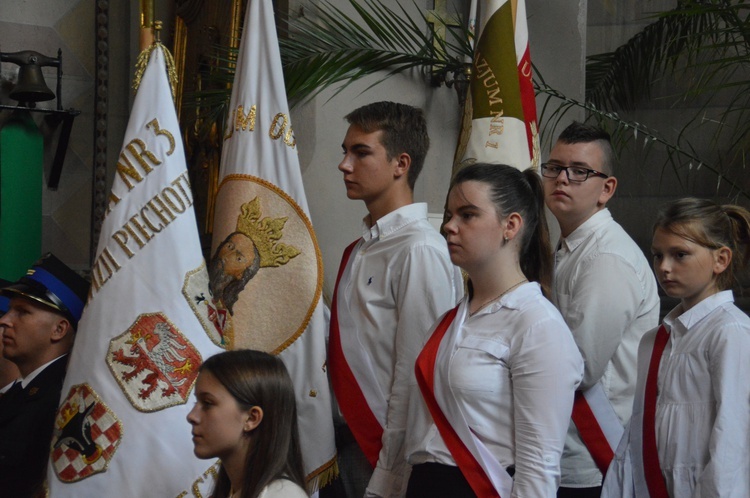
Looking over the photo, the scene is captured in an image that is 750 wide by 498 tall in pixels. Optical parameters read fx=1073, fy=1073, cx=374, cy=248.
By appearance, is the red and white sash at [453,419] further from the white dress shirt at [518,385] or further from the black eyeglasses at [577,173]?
the black eyeglasses at [577,173]

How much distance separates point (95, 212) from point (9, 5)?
3.15 feet

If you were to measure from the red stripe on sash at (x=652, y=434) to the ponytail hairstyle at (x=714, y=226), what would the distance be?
9.7 inches

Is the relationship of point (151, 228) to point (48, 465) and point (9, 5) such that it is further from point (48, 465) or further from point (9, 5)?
point (9, 5)

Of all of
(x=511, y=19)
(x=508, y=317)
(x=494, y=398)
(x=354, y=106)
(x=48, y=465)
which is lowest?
(x=48, y=465)

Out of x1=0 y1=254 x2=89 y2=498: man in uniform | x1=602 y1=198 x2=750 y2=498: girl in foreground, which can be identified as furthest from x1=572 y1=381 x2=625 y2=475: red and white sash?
x1=0 y1=254 x2=89 y2=498: man in uniform

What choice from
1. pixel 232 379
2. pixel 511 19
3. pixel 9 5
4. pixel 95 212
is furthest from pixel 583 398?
pixel 9 5

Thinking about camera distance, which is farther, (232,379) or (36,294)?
(36,294)

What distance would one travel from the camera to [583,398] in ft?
9.27

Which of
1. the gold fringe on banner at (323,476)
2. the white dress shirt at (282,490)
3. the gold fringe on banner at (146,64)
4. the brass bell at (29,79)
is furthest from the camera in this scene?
the brass bell at (29,79)

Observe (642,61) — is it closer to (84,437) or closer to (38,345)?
(38,345)

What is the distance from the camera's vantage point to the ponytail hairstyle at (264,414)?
2412 millimetres

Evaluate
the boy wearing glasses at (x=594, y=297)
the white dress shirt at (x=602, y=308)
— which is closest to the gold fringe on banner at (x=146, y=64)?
the boy wearing glasses at (x=594, y=297)

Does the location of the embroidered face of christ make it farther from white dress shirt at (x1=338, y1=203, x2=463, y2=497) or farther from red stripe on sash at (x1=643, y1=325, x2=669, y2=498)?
red stripe on sash at (x1=643, y1=325, x2=669, y2=498)

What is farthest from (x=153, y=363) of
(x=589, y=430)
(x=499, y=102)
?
(x=499, y=102)
